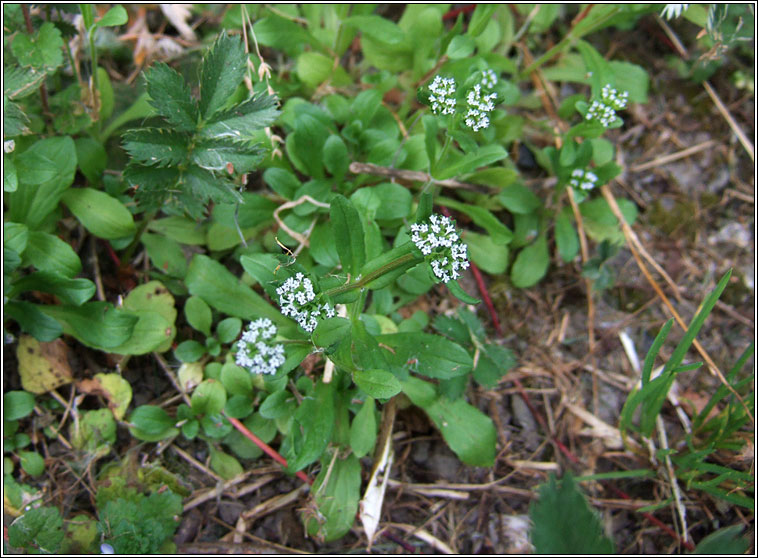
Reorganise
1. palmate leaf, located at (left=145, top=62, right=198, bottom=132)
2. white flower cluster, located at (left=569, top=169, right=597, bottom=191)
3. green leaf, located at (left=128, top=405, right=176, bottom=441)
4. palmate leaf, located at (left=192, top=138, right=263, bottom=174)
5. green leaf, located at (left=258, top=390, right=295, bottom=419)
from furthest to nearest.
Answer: white flower cluster, located at (left=569, top=169, right=597, bottom=191) → green leaf, located at (left=128, top=405, right=176, bottom=441) → green leaf, located at (left=258, top=390, right=295, bottom=419) → palmate leaf, located at (left=192, top=138, right=263, bottom=174) → palmate leaf, located at (left=145, top=62, right=198, bottom=132)

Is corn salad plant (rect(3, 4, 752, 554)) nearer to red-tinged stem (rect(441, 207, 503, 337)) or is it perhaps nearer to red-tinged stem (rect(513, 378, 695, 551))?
red-tinged stem (rect(441, 207, 503, 337))

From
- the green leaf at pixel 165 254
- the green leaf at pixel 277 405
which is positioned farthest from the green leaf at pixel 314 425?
the green leaf at pixel 165 254

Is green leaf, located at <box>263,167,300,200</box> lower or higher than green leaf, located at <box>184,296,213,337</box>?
higher

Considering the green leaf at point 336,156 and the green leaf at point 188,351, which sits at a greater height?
the green leaf at point 336,156

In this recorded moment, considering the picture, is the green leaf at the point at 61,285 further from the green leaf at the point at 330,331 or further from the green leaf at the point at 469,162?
the green leaf at the point at 469,162

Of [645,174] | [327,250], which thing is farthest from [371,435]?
[645,174]

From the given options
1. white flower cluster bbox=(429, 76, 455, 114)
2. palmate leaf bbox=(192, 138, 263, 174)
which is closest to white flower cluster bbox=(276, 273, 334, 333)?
palmate leaf bbox=(192, 138, 263, 174)
